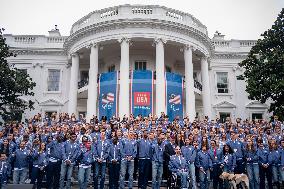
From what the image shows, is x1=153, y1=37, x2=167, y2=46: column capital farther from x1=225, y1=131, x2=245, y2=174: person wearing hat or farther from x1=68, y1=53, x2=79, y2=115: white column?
x1=225, y1=131, x2=245, y2=174: person wearing hat

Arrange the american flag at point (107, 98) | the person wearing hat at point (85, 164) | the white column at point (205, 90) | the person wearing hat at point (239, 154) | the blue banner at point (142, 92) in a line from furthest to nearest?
the white column at point (205, 90)
the american flag at point (107, 98)
the blue banner at point (142, 92)
the person wearing hat at point (239, 154)
the person wearing hat at point (85, 164)

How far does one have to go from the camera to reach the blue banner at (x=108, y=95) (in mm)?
23953

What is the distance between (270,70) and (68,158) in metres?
14.8

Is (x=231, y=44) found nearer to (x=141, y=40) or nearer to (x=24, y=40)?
(x=141, y=40)

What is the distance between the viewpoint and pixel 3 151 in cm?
1299

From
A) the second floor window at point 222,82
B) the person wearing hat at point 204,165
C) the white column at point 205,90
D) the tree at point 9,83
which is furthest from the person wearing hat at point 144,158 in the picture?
the second floor window at point 222,82

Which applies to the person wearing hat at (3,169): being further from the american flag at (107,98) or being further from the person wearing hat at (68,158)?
the american flag at (107,98)

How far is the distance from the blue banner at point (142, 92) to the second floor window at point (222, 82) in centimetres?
959

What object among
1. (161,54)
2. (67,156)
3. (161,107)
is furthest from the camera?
(161,54)

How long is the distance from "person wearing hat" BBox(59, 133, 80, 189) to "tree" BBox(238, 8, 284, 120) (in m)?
13.2

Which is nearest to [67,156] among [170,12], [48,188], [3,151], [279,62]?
[48,188]

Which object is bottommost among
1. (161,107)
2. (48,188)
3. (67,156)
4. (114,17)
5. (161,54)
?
(48,188)

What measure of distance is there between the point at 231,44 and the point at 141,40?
34.8ft

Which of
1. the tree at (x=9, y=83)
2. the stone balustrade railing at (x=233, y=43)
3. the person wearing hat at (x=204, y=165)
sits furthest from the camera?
the stone balustrade railing at (x=233, y=43)
